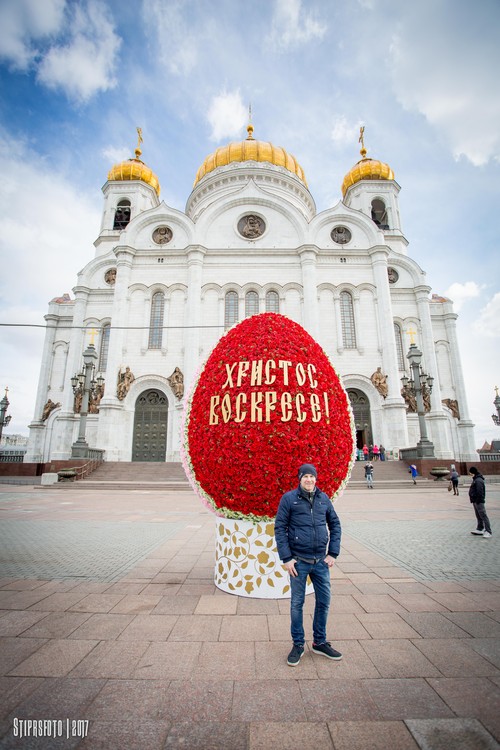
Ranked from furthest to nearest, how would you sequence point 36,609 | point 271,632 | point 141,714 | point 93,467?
point 93,467, point 36,609, point 271,632, point 141,714

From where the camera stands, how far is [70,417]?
82.9ft

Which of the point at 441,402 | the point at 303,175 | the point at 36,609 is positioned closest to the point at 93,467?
the point at 36,609

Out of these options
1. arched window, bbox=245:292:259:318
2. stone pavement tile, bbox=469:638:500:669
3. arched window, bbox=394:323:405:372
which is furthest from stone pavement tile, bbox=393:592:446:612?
arched window, bbox=394:323:405:372

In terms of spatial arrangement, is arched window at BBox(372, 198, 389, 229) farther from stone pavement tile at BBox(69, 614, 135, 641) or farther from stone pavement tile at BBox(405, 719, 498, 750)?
stone pavement tile at BBox(405, 719, 498, 750)

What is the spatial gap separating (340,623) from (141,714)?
2.04 meters

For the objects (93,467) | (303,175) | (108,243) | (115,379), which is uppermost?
(303,175)

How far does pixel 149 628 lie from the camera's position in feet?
11.1

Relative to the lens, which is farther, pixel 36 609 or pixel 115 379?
pixel 115 379

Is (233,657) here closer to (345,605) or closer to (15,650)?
(345,605)

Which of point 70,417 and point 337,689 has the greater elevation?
point 70,417

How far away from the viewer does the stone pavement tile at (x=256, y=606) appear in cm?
383

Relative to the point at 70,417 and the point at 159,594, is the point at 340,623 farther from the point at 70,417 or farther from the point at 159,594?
the point at 70,417

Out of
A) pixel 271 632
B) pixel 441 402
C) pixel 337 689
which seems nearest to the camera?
pixel 337 689

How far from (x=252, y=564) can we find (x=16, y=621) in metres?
2.47
